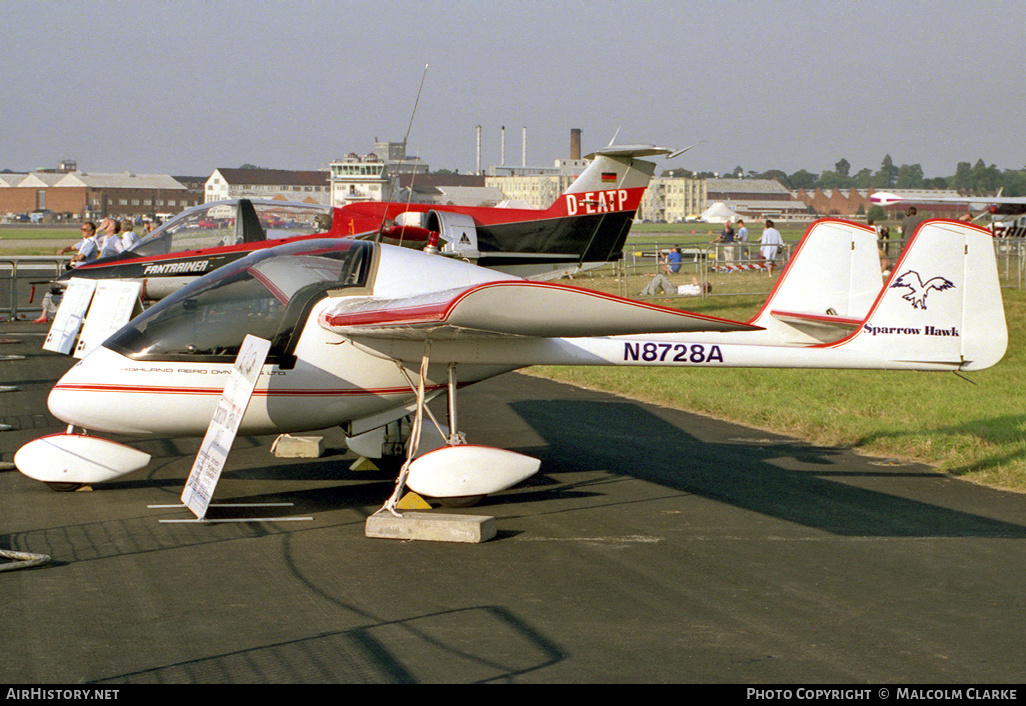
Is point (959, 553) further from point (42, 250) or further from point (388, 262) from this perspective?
point (42, 250)

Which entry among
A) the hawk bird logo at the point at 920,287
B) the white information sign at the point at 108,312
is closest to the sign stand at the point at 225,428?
the white information sign at the point at 108,312

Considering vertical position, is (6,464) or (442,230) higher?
(442,230)

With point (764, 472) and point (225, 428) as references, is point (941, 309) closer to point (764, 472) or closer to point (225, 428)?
point (764, 472)

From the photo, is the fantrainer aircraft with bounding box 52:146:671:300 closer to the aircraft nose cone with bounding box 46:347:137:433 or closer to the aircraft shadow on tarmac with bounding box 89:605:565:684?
the aircraft nose cone with bounding box 46:347:137:433

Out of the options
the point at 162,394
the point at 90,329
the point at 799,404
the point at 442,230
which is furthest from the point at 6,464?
the point at 442,230

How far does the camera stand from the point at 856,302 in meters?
9.15

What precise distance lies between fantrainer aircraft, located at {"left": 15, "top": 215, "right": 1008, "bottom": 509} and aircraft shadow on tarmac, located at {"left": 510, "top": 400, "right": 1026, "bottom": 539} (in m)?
1.14

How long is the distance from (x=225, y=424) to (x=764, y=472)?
195 inches

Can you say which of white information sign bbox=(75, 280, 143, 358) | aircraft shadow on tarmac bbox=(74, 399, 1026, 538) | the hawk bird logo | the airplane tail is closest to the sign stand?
aircraft shadow on tarmac bbox=(74, 399, 1026, 538)

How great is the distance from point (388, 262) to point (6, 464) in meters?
3.99

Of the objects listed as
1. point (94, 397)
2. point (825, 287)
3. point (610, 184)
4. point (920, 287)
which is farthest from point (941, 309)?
point (610, 184)

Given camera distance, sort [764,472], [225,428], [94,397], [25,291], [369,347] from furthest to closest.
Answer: [25,291] → [764,472] → [369,347] → [94,397] → [225,428]

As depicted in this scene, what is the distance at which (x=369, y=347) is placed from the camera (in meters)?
8.31

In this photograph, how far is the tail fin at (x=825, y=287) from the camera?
28.8 ft
